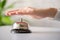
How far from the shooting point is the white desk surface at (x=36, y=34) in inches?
50.6

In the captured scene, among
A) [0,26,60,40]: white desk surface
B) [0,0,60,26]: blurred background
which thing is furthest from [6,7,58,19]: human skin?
[0,26,60,40]: white desk surface

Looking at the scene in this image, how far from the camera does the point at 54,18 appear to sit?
1.37 m

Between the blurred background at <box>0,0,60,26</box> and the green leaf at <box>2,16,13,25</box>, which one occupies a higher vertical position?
the blurred background at <box>0,0,60,26</box>

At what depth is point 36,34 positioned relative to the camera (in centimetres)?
132

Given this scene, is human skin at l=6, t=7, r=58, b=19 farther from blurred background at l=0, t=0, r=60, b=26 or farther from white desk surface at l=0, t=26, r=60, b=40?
white desk surface at l=0, t=26, r=60, b=40

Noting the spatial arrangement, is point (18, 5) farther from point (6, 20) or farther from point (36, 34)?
point (36, 34)

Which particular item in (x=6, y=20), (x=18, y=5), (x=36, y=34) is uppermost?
(x=18, y=5)

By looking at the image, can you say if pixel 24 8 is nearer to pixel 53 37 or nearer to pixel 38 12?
pixel 38 12

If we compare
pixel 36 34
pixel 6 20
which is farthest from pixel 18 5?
pixel 36 34

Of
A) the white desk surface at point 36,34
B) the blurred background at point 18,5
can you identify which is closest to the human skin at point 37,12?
the blurred background at point 18,5

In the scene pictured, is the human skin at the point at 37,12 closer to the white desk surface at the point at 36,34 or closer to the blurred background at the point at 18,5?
the blurred background at the point at 18,5

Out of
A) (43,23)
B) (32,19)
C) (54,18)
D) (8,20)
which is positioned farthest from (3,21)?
(54,18)

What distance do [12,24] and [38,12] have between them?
30 cm

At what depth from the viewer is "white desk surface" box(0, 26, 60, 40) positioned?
1.29m
